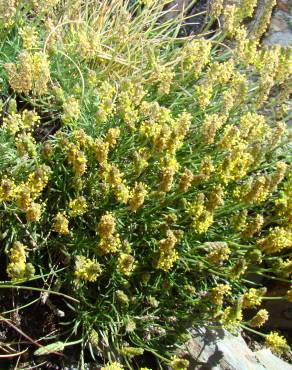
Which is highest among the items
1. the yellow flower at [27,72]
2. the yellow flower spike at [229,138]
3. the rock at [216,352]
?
the yellow flower at [27,72]

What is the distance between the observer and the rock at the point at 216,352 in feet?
9.75

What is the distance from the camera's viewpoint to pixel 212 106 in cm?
363

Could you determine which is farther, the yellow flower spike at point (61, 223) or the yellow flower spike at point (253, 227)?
the yellow flower spike at point (253, 227)

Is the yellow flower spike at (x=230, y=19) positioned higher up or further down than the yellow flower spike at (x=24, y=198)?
higher up

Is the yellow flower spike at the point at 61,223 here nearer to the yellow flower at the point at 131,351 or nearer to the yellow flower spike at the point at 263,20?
the yellow flower at the point at 131,351

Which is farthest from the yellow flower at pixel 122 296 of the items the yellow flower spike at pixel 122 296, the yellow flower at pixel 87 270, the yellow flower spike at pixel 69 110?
the yellow flower spike at pixel 69 110

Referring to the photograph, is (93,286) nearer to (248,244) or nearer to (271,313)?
(248,244)

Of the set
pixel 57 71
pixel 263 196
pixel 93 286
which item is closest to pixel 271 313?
pixel 263 196

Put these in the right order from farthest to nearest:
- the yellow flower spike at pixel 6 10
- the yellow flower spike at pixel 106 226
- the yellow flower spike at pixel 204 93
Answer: the yellow flower spike at pixel 204 93 < the yellow flower spike at pixel 6 10 < the yellow flower spike at pixel 106 226

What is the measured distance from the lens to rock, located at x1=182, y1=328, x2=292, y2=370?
2971mm

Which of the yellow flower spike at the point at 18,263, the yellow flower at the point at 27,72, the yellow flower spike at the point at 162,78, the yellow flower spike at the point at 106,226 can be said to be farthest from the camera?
the yellow flower spike at the point at 162,78

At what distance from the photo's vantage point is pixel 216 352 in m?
2.99

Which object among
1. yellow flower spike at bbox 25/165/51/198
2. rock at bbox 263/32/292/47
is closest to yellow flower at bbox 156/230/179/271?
yellow flower spike at bbox 25/165/51/198

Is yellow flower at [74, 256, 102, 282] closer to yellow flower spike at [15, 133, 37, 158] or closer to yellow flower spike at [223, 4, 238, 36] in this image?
yellow flower spike at [15, 133, 37, 158]
